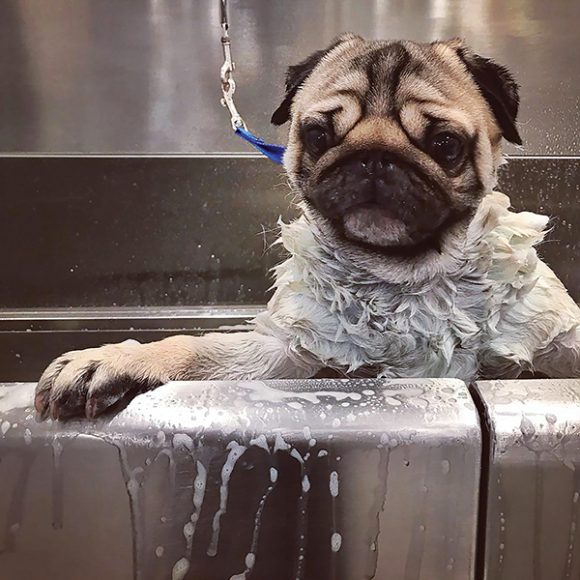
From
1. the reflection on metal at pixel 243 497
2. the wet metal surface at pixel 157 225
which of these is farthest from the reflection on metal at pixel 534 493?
the wet metal surface at pixel 157 225

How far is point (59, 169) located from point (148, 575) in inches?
53.1

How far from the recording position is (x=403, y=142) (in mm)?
991

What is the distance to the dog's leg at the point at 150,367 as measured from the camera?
2.41 feet

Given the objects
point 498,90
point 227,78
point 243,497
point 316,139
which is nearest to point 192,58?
point 227,78

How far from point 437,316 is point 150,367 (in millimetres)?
421

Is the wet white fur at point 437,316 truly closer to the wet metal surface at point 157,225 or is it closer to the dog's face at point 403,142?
the dog's face at point 403,142

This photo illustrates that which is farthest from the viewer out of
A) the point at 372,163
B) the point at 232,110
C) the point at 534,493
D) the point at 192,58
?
the point at 192,58

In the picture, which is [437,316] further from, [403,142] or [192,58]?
[192,58]

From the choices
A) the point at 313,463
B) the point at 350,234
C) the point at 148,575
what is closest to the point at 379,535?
the point at 313,463

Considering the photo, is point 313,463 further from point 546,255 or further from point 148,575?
point 546,255

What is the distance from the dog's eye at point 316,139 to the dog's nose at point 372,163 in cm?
8

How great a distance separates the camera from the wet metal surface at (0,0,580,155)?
1.77 metres

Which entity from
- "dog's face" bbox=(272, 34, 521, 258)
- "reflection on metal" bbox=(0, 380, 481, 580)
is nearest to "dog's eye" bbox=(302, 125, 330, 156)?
"dog's face" bbox=(272, 34, 521, 258)

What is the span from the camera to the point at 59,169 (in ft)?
5.96
